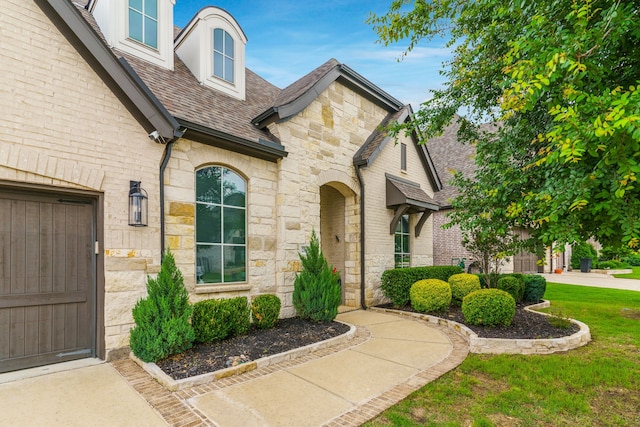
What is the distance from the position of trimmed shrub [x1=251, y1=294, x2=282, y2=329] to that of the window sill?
1.18 ft

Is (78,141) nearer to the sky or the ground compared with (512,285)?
nearer to the sky

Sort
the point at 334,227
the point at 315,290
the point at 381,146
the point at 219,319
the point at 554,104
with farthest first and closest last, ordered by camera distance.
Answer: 1. the point at 334,227
2. the point at 381,146
3. the point at 315,290
4. the point at 219,319
5. the point at 554,104

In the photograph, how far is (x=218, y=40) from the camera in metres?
7.73

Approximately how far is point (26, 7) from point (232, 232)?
175 inches

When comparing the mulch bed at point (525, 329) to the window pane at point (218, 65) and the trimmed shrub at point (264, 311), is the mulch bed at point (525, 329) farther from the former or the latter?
the window pane at point (218, 65)

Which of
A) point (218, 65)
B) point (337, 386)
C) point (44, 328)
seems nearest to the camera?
point (337, 386)

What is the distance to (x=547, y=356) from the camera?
17.7 ft

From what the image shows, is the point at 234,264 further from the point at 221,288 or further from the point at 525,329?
the point at 525,329

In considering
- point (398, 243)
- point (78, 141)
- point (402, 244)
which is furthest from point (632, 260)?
point (78, 141)

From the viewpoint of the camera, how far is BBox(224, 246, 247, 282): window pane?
661 centimetres

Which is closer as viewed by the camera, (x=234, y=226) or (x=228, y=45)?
(x=234, y=226)

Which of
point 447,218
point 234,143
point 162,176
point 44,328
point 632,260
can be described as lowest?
point 632,260

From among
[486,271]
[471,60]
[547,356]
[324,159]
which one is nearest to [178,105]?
[324,159]

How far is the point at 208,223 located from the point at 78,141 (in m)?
2.39
